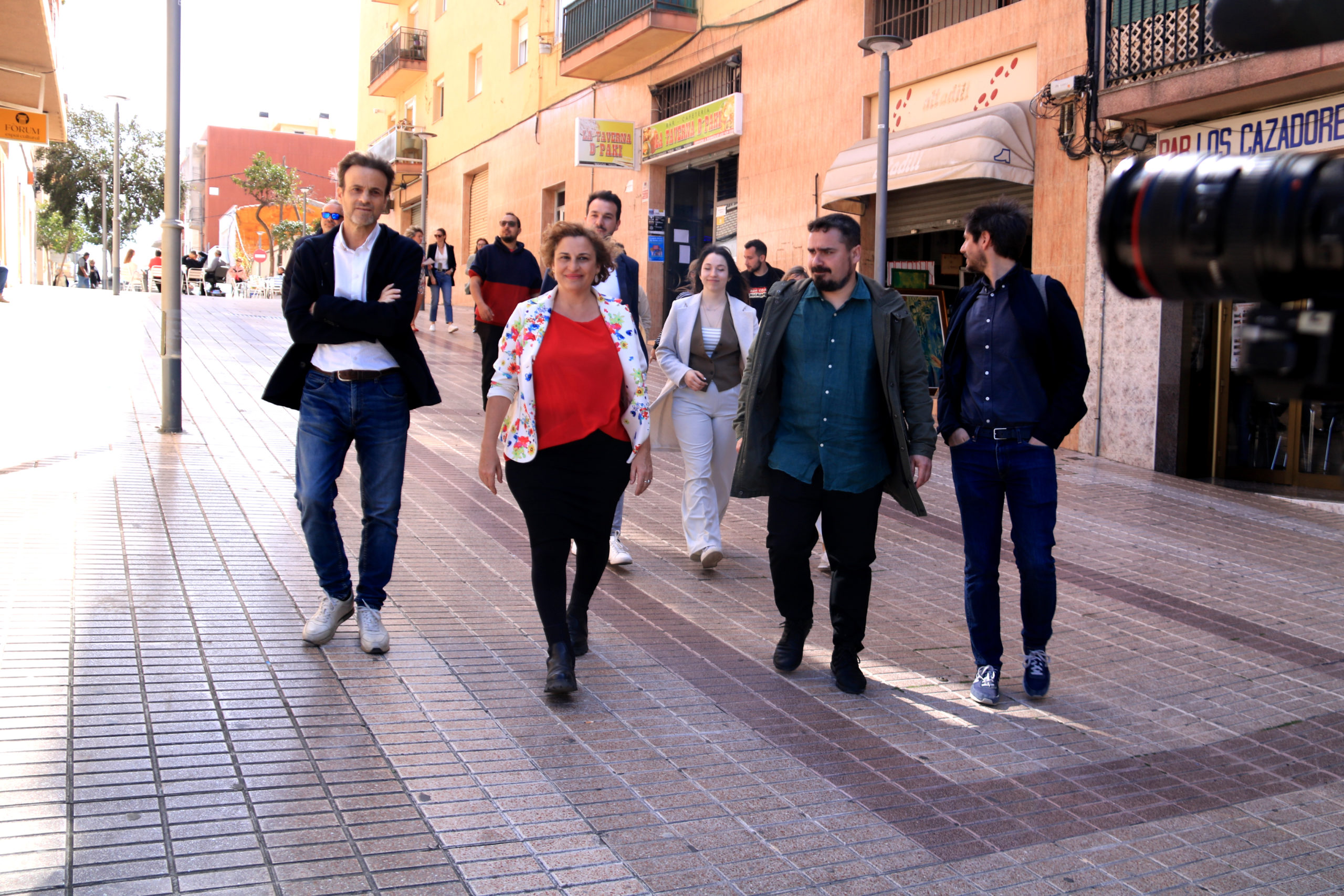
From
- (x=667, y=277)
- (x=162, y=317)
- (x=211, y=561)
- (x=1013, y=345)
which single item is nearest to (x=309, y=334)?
(x=211, y=561)

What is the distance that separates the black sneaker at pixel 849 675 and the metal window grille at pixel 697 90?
15391 millimetres

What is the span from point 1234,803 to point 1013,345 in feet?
5.93

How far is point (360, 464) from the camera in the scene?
188 inches

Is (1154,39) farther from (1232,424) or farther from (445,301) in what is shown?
(445,301)

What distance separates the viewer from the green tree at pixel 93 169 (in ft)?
146

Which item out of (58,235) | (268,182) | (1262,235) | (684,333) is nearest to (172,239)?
(684,333)

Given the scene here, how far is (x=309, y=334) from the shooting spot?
4734 millimetres

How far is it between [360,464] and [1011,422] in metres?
2.55

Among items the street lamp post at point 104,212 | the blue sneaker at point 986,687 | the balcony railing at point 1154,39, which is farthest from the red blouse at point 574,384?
the street lamp post at point 104,212

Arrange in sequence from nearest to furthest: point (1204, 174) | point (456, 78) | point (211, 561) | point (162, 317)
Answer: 1. point (1204, 174)
2. point (211, 561)
3. point (162, 317)
4. point (456, 78)

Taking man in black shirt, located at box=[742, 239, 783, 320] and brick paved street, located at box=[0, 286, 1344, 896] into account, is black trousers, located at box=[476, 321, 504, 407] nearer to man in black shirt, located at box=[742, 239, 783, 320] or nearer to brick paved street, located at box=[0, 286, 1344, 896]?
brick paved street, located at box=[0, 286, 1344, 896]

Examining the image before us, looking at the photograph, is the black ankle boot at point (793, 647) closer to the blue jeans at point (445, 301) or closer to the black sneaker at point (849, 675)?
the black sneaker at point (849, 675)

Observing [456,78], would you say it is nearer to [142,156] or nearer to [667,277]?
[667,277]

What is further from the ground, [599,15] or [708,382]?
[599,15]
